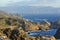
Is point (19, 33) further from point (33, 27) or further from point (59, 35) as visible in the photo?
point (33, 27)

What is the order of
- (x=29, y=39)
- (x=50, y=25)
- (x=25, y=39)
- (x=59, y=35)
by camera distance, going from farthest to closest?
(x=50, y=25), (x=59, y=35), (x=29, y=39), (x=25, y=39)

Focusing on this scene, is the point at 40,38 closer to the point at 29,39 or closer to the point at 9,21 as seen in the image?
the point at 29,39

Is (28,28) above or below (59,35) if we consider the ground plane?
below

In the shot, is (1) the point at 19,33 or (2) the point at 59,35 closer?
(1) the point at 19,33

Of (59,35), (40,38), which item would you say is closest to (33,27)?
(59,35)

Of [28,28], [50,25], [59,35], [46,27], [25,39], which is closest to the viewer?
[25,39]

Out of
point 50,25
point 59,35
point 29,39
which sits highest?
point 29,39

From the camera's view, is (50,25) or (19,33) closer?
(19,33)

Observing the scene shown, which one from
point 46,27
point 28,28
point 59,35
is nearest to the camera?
point 59,35

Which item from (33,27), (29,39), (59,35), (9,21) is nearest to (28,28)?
(33,27)
